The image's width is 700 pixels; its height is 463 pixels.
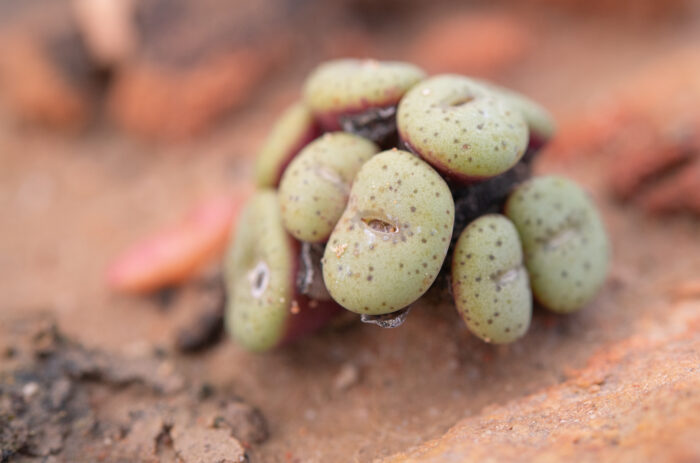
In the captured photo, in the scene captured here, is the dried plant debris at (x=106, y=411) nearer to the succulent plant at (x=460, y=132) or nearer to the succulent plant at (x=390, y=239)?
the succulent plant at (x=390, y=239)

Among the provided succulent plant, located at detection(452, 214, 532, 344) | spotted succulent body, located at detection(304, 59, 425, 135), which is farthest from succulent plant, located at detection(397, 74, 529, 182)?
succulent plant, located at detection(452, 214, 532, 344)

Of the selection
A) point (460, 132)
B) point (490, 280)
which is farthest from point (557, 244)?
point (460, 132)

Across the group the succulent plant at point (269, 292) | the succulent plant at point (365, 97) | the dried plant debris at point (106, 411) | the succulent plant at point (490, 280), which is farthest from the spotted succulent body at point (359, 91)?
the dried plant debris at point (106, 411)

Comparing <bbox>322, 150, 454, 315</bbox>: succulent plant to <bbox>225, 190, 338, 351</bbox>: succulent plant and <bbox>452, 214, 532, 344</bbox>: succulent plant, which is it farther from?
<bbox>225, 190, 338, 351</bbox>: succulent plant

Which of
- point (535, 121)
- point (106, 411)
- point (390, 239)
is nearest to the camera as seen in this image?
point (390, 239)

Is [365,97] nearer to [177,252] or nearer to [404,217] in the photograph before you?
[404,217]

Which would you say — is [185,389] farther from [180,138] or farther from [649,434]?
[180,138]
